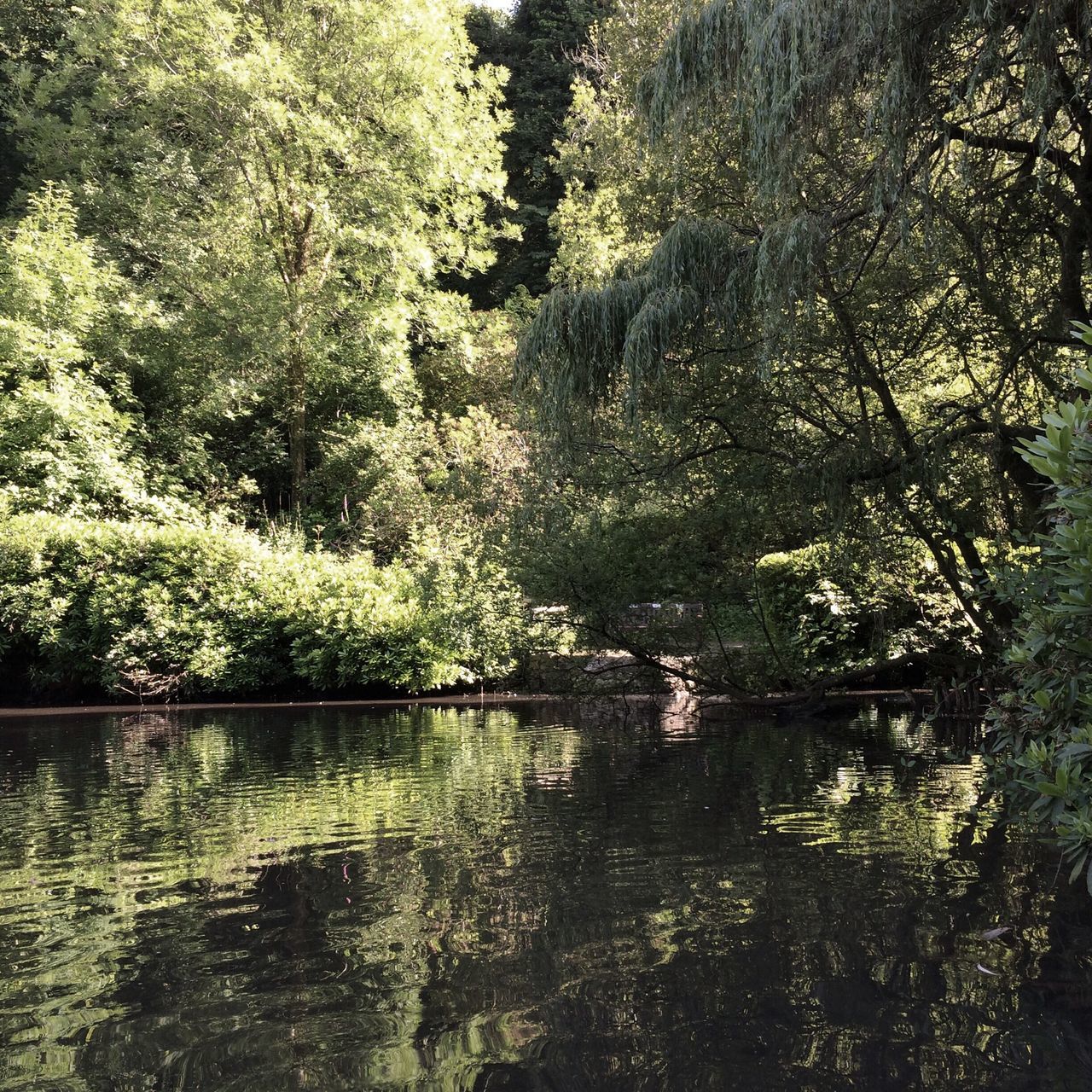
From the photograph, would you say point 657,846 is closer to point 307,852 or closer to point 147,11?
point 307,852

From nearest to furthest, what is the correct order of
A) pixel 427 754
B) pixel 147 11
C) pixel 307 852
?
pixel 307 852, pixel 427 754, pixel 147 11

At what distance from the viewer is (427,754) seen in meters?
8.35

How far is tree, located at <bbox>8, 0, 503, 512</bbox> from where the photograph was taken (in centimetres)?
1791

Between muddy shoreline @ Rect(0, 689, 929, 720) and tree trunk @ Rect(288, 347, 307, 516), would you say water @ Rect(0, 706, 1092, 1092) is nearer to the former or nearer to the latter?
muddy shoreline @ Rect(0, 689, 929, 720)

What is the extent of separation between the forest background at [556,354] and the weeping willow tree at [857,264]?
0.04 m

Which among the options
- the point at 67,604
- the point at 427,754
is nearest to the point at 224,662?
the point at 67,604

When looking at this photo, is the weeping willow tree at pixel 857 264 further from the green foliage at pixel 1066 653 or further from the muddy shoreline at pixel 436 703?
the muddy shoreline at pixel 436 703

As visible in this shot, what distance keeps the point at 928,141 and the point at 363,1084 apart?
536 centimetres

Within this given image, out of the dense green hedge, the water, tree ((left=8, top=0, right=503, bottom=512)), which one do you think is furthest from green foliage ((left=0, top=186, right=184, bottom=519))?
the water

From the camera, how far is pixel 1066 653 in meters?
3.27

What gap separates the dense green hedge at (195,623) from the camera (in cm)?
1339

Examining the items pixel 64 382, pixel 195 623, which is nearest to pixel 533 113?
pixel 64 382

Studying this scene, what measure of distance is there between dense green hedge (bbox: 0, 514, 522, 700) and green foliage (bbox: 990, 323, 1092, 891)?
979cm

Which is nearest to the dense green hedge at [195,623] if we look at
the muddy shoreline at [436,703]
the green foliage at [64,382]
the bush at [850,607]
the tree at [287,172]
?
the muddy shoreline at [436,703]
